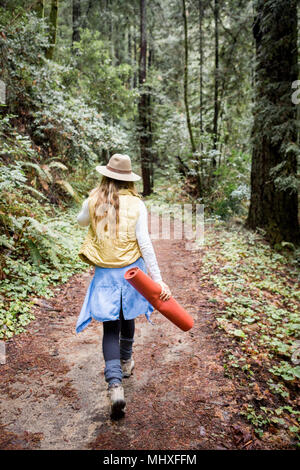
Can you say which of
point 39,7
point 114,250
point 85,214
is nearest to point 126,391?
point 114,250

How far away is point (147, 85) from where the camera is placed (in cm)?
1614

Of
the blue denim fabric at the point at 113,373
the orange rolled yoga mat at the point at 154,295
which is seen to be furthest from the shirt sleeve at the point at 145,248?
the blue denim fabric at the point at 113,373

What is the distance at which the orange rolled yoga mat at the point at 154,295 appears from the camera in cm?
261

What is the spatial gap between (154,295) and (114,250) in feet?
1.88

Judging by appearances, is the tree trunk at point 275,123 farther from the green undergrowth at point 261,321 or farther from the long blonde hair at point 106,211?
the long blonde hair at point 106,211

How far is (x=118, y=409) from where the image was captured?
2676 mm

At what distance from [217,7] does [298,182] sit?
8.73m

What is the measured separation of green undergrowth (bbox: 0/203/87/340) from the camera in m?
4.35

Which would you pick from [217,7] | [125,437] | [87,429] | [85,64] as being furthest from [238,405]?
[85,64]

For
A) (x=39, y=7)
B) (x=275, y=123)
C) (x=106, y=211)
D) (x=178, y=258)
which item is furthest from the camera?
(x=39, y=7)

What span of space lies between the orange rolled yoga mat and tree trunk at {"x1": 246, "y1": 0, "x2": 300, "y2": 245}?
5368mm

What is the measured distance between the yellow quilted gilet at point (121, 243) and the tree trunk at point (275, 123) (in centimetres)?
533

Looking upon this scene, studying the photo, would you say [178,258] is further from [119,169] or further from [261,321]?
[119,169]

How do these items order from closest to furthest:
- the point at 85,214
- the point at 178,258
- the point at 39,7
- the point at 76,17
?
1. the point at 85,214
2. the point at 178,258
3. the point at 39,7
4. the point at 76,17
